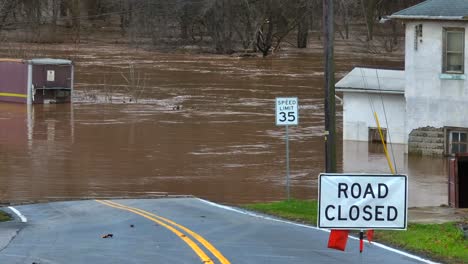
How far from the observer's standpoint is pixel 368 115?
130 feet

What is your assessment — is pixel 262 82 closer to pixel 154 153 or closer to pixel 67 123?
pixel 67 123

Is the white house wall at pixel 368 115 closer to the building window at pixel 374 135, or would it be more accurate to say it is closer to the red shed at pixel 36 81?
the building window at pixel 374 135

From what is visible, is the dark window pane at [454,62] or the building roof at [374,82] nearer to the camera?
the dark window pane at [454,62]

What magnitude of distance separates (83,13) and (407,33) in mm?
84225

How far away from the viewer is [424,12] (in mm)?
35219

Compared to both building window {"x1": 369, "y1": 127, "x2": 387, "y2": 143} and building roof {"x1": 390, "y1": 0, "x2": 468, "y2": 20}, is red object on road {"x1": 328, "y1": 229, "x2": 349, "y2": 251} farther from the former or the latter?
building window {"x1": 369, "y1": 127, "x2": 387, "y2": 143}

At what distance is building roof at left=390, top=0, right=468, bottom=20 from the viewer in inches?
1348

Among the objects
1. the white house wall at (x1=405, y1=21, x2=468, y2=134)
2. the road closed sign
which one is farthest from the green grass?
the white house wall at (x1=405, y1=21, x2=468, y2=134)

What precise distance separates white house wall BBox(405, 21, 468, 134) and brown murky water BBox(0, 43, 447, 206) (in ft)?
5.81

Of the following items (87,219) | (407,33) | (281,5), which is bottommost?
(87,219)

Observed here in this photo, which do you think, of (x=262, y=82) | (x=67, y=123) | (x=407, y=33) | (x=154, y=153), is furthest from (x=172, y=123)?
(x=262, y=82)

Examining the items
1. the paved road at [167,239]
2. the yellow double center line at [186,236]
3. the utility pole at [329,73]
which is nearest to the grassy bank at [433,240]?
the paved road at [167,239]

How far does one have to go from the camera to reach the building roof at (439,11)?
1348 inches

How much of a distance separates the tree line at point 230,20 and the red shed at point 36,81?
102 ft
